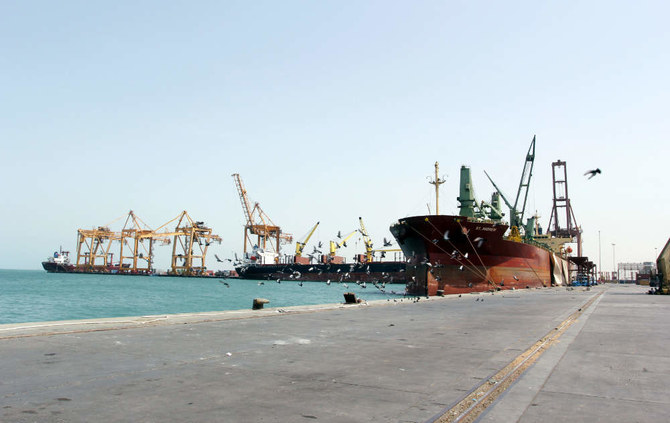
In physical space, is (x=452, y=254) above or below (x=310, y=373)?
above

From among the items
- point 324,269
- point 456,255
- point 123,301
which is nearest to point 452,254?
point 456,255

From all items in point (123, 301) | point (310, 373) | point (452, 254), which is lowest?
point (123, 301)

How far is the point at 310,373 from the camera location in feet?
24.6

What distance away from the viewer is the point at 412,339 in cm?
1176

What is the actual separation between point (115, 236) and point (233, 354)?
7952 inches

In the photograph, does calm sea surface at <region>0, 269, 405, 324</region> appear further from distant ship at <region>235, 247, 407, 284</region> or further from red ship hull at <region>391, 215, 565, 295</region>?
distant ship at <region>235, 247, 407, 284</region>

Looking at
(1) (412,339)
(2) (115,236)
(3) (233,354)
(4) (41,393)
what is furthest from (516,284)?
(2) (115,236)

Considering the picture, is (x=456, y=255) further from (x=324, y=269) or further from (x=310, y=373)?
(x=324, y=269)

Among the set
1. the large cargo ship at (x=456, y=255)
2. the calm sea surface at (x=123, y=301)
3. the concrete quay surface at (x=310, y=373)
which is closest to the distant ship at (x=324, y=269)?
the calm sea surface at (x=123, y=301)

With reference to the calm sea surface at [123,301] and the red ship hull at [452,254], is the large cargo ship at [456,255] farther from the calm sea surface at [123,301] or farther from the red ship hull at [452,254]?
the calm sea surface at [123,301]

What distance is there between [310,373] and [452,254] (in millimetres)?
41915

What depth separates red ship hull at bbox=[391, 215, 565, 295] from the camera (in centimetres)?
4731

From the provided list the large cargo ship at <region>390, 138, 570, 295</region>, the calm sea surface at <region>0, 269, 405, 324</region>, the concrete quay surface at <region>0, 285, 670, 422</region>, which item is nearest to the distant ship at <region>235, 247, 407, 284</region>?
the calm sea surface at <region>0, 269, 405, 324</region>

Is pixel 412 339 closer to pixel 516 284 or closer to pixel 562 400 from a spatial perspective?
pixel 562 400
